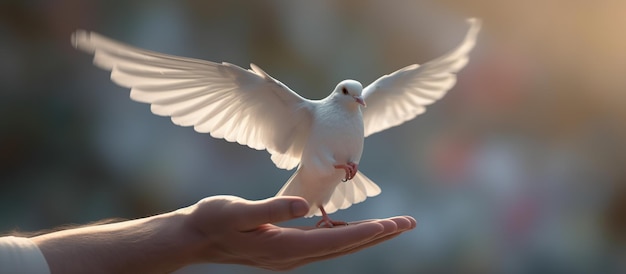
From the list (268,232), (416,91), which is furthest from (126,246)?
(416,91)

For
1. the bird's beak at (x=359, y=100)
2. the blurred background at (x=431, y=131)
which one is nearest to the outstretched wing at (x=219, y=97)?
the bird's beak at (x=359, y=100)

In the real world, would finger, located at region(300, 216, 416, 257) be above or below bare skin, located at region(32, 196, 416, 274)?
above

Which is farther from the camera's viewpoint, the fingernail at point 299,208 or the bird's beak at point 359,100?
the bird's beak at point 359,100

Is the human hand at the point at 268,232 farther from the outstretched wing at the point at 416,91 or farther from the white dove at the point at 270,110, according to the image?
the outstretched wing at the point at 416,91

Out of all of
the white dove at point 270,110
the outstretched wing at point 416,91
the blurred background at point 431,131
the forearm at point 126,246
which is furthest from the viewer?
the blurred background at point 431,131

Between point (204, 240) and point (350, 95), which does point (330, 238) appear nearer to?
point (204, 240)

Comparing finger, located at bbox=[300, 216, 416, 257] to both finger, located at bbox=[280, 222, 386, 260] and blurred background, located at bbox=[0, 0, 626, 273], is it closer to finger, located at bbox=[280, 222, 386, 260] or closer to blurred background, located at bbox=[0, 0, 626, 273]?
finger, located at bbox=[280, 222, 386, 260]

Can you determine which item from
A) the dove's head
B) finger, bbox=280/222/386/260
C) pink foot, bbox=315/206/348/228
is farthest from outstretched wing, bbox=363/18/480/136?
finger, bbox=280/222/386/260
